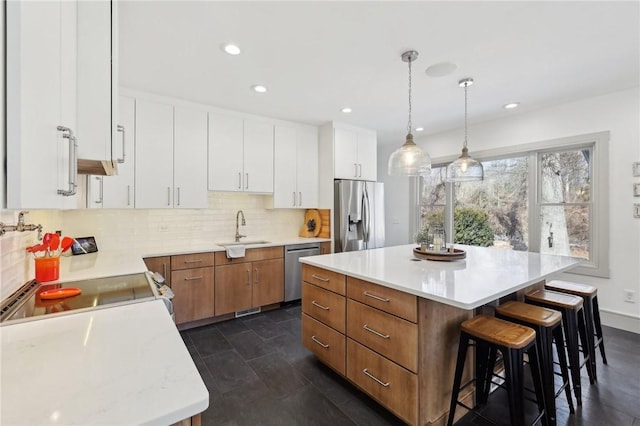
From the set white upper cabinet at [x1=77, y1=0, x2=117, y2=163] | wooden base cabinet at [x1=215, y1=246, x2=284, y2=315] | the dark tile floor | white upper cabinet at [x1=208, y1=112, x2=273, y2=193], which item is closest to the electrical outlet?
the dark tile floor

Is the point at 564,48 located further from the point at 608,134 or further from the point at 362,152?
the point at 362,152

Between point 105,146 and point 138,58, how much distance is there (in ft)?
5.34

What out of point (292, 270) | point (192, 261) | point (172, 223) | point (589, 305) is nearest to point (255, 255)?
point (292, 270)

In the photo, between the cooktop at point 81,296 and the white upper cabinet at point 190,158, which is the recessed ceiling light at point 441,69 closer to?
the white upper cabinet at point 190,158

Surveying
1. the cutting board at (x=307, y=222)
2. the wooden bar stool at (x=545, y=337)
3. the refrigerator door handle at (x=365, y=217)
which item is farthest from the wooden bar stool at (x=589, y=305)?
the cutting board at (x=307, y=222)

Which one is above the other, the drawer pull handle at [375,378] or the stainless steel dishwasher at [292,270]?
the stainless steel dishwasher at [292,270]

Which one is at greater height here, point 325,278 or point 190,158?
point 190,158

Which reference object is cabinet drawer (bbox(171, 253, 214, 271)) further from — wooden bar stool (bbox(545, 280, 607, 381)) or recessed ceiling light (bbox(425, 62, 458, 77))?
wooden bar stool (bbox(545, 280, 607, 381))

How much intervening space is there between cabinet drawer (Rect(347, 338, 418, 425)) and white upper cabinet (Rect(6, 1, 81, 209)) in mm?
1765

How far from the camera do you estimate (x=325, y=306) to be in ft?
7.43

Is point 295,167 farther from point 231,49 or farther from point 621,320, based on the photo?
point 621,320

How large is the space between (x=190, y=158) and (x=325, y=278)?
7.32 feet

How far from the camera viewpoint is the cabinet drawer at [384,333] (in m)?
1.63

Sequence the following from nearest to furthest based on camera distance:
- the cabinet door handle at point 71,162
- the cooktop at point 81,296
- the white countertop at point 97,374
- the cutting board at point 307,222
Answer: the white countertop at point 97,374 → the cabinet door handle at point 71,162 → the cooktop at point 81,296 → the cutting board at point 307,222
